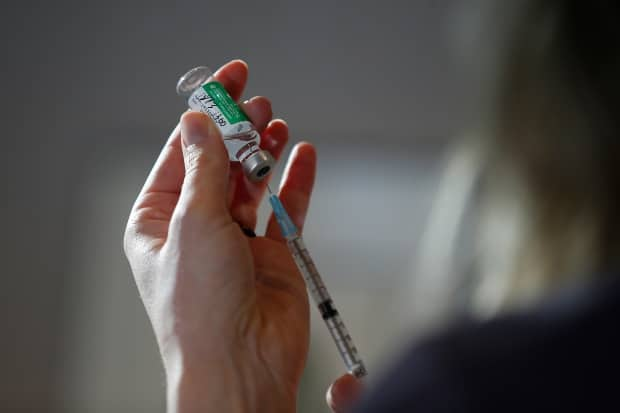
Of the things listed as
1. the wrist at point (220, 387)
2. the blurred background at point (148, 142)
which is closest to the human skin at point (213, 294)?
the wrist at point (220, 387)

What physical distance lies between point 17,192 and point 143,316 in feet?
2.11

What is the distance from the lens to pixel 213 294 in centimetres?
99

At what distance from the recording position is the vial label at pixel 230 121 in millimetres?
1112

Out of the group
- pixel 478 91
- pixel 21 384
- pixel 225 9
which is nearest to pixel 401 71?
pixel 225 9

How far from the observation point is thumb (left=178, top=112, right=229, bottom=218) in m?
1.04

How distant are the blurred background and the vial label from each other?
1.38 metres

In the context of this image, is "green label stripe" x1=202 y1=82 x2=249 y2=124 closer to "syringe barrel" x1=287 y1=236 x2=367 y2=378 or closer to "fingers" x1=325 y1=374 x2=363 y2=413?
"syringe barrel" x1=287 y1=236 x2=367 y2=378

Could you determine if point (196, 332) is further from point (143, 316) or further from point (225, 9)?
point (225, 9)

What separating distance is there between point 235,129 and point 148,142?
4.87ft

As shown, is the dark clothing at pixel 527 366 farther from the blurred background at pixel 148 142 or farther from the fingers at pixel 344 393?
the blurred background at pixel 148 142

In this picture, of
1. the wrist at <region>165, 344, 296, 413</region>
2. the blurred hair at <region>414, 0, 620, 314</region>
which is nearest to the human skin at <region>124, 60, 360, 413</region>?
the wrist at <region>165, 344, 296, 413</region>

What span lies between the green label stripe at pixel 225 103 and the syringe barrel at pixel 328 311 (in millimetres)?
219

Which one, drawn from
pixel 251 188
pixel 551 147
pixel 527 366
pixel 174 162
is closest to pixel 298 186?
pixel 251 188

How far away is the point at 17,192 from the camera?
251cm
